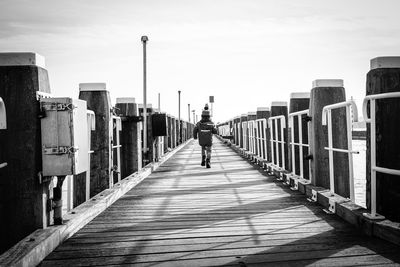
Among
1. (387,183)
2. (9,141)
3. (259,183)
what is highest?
(9,141)

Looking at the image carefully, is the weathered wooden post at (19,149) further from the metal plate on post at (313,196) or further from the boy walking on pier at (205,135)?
the boy walking on pier at (205,135)

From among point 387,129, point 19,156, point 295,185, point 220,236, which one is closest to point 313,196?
point 295,185

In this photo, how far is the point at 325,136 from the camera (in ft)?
17.7

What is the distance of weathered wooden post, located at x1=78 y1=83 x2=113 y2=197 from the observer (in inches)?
219

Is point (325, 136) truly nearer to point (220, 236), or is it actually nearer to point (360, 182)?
point (220, 236)

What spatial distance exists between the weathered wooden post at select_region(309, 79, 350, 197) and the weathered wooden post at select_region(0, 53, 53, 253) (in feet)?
12.4

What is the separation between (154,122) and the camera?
10742mm

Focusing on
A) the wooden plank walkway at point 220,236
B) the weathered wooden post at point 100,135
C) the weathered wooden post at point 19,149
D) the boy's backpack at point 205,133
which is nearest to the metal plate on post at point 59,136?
the weathered wooden post at point 19,149

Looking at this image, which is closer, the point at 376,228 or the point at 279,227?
the point at 376,228

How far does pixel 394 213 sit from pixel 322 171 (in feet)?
6.25

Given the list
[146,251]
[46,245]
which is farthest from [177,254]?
[46,245]

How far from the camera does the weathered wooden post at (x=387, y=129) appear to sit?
346 centimetres

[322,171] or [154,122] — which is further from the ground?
[154,122]

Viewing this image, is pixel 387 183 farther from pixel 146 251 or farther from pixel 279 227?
pixel 146 251
